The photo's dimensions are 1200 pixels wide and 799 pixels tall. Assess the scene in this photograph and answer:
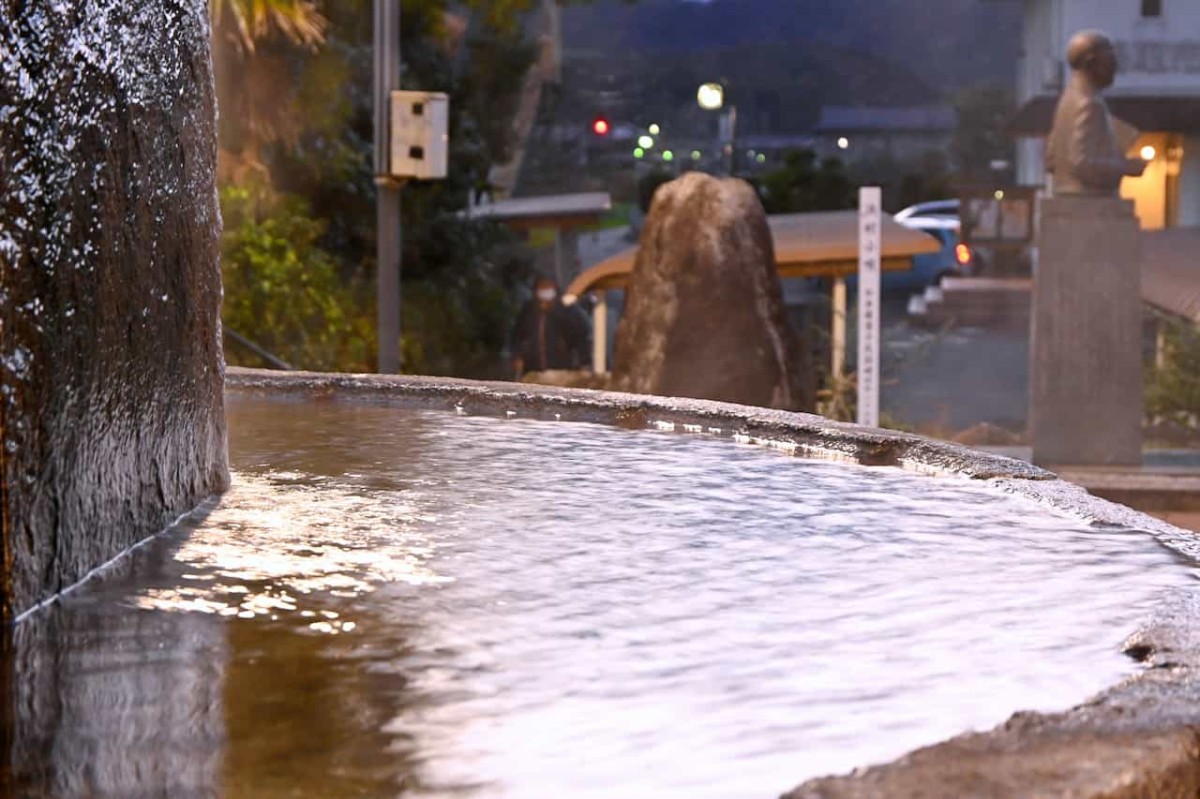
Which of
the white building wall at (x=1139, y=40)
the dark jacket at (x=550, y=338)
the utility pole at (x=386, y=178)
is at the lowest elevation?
the dark jacket at (x=550, y=338)

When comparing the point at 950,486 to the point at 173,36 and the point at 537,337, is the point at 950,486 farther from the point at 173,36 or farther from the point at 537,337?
the point at 537,337

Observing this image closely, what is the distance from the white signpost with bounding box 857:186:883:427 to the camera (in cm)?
1150

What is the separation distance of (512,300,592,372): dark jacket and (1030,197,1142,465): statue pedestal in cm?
764

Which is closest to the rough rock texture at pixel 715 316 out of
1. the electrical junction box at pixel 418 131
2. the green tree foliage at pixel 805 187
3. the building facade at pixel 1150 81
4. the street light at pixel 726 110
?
the electrical junction box at pixel 418 131

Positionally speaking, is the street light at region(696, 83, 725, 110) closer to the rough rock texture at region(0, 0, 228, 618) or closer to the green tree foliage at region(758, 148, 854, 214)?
the green tree foliage at region(758, 148, 854, 214)

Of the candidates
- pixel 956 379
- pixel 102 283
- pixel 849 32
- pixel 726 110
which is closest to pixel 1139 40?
pixel 726 110

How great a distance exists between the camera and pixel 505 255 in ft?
78.7

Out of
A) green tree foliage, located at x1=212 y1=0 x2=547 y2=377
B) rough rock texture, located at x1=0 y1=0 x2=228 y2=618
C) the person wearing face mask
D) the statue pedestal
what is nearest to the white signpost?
the statue pedestal

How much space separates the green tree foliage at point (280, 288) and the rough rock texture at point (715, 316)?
502 centimetres

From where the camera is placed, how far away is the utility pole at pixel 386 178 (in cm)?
1278

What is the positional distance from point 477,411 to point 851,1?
192 metres

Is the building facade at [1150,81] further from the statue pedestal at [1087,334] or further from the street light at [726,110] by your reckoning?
the statue pedestal at [1087,334]

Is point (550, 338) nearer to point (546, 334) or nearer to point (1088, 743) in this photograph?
point (546, 334)

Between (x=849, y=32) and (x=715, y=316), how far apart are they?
540 ft
